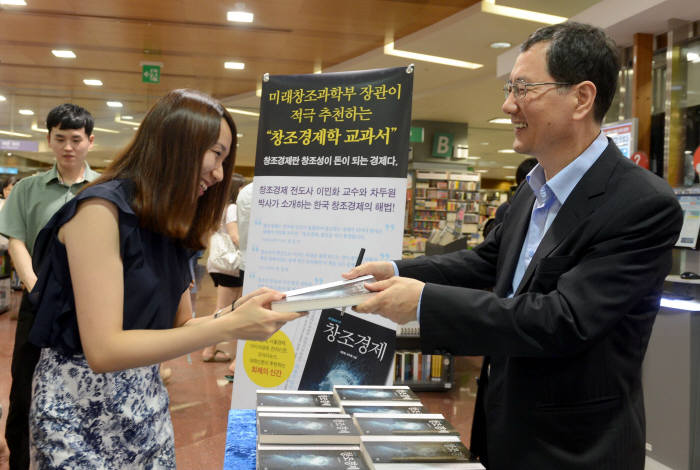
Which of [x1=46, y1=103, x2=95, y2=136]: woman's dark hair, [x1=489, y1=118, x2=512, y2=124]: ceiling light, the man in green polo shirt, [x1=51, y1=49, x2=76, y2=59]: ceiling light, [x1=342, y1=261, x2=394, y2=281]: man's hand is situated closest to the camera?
[x1=342, y1=261, x2=394, y2=281]: man's hand

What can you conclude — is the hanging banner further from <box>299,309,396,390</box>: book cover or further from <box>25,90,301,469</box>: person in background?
<box>25,90,301,469</box>: person in background

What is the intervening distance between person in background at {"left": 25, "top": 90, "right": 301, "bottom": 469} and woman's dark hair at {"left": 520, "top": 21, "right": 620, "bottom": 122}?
0.85 meters

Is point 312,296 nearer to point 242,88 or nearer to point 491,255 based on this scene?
point 491,255

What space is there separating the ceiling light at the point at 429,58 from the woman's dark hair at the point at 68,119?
Result: 6049mm

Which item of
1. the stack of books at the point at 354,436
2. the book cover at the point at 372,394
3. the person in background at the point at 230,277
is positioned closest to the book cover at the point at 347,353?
the book cover at the point at 372,394

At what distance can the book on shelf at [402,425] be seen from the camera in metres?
1.40

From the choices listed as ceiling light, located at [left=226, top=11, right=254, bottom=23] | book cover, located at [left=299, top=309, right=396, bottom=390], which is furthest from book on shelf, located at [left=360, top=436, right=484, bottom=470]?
ceiling light, located at [left=226, top=11, right=254, bottom=23]

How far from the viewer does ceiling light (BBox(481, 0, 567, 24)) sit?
6.54 meters

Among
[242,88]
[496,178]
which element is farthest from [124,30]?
[496,178]

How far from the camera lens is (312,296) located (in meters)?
1.45

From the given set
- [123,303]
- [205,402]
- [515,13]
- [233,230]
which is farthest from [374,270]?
[515,13]

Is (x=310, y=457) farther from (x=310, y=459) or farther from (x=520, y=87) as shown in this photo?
(x=520, y=87)

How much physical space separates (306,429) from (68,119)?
2235mm

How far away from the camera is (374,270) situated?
1.92 m
